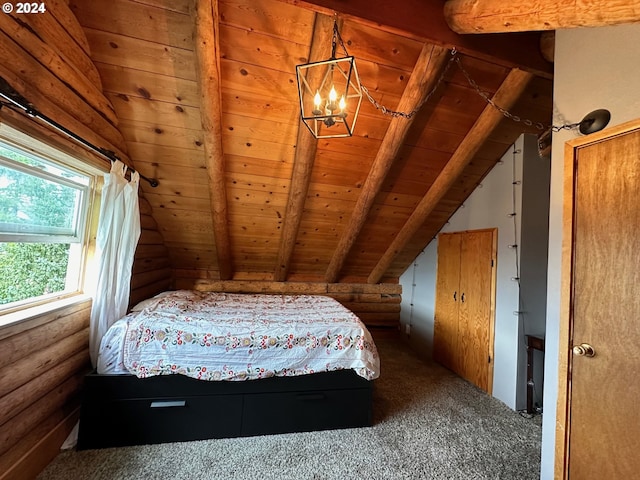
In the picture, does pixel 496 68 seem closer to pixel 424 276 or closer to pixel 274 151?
pixel 274 151

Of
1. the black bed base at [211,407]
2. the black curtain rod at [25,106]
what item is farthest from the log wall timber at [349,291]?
the black curtain rod at [25,106]

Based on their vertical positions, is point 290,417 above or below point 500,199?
below

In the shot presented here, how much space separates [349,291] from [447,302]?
1421mm

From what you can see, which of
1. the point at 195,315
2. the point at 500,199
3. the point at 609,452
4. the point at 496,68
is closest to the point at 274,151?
the point at 195,315

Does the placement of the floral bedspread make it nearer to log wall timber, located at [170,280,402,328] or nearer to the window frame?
the window frame

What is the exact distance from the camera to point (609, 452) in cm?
123

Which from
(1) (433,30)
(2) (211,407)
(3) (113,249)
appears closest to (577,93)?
(1) (433,30)

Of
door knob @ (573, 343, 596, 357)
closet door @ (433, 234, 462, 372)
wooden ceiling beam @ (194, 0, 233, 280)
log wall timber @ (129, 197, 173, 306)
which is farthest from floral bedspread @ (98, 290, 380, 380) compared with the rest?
closet door @ (433, 234, 462, 372)

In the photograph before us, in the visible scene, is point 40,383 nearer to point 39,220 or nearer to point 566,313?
point 39,220

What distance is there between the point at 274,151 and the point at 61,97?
1411mm

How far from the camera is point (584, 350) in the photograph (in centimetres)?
135

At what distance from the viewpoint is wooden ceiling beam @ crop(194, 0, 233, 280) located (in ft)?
5.11

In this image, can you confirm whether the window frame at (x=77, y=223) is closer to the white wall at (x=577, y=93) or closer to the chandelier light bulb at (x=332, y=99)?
the chandelier light bulb at (x=332, y=99)

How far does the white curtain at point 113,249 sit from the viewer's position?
6.39 feet
